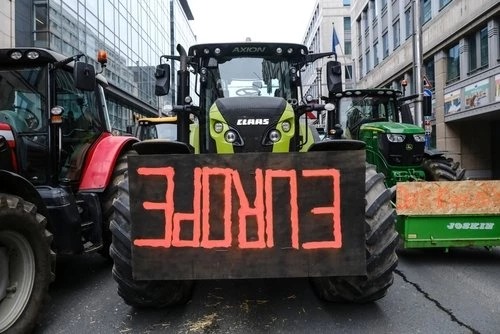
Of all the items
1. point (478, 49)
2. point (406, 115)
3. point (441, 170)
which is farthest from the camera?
point (478, 49)

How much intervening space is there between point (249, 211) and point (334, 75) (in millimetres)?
2728

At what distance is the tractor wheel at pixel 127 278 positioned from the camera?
12.6 ft

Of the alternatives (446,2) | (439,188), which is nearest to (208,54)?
(439,188)

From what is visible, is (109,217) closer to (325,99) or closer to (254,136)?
(254,136)

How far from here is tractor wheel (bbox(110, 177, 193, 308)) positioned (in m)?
3.83

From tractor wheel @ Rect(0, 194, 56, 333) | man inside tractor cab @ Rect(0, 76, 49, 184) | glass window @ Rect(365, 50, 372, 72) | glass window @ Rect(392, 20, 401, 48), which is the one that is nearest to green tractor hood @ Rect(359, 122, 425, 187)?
man inside tractor cab @ Rect(0, 76, 49, 184)

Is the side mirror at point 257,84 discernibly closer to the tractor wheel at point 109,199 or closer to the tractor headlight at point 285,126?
the tractor headlight at point 285,126

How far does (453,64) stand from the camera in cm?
2259

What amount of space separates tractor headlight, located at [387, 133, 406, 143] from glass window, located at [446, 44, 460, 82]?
49.5 feet

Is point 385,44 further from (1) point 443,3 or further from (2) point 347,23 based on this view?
(2) point 347,23

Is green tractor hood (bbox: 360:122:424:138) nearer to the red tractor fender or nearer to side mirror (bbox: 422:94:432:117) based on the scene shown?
side mirror (bbox: 422:94:432:117)

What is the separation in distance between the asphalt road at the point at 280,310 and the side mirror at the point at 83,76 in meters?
2.06

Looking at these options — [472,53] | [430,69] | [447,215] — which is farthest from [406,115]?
[430,69]

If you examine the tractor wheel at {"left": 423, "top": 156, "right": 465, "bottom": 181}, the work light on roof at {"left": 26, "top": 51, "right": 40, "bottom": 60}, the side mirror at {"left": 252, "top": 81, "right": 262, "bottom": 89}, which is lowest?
the tractor wheel at {"left": 423, "top": 156, "right": 465, "bottom": 181}
